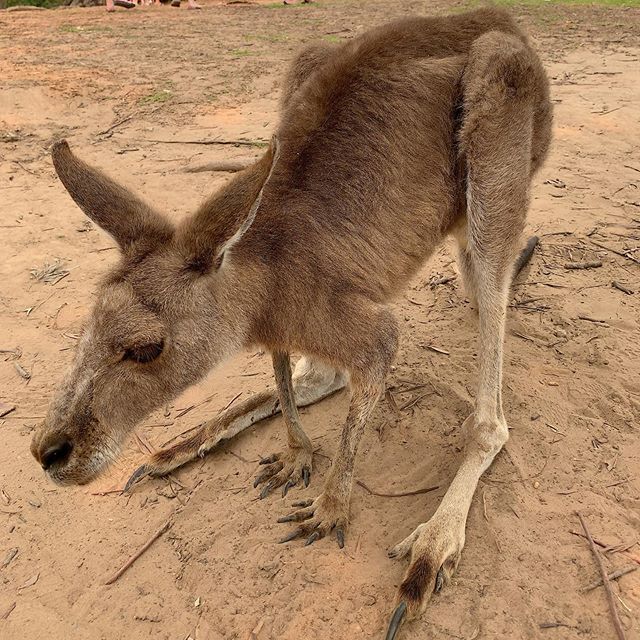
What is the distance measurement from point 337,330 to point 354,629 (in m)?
1.14

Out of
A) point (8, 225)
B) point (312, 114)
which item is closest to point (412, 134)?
point (312, 114)

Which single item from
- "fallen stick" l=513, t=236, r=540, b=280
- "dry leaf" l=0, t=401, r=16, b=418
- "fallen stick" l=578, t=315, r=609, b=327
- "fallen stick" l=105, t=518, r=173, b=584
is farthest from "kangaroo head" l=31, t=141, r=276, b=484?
"fallen stick" l=513, t=236, r=540, b=280

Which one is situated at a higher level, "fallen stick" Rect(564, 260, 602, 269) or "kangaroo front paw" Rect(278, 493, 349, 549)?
"kangaroo front paw" Rect(278, 493, 349, 549)

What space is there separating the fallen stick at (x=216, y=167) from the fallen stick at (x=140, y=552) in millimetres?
3383

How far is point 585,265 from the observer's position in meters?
4.34

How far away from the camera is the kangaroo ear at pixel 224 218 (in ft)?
6.86

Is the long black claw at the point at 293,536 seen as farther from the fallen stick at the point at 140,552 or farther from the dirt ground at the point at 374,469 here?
the fallen stick at the point at 140,552

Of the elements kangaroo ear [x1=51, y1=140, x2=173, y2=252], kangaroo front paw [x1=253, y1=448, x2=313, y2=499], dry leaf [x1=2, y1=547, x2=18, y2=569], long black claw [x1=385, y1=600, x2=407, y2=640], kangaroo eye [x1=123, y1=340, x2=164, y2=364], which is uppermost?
kangaroo ear [x1=51, y1=140, x2=173, y2=252]

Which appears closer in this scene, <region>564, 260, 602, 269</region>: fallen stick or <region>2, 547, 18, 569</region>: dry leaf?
<region>2, 547, 18, 569</region>: dry leaf

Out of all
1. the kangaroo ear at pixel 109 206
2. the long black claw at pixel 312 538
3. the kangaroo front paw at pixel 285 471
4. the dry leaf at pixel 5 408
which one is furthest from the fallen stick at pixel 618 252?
the dry leaf at pixel 5 408

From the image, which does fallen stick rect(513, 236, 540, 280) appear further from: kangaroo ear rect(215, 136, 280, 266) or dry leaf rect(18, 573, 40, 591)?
dry leaf rect(18, 573, 40, 591)

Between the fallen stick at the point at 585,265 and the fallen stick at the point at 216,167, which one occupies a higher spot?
the fallen stick at the point at 216,167

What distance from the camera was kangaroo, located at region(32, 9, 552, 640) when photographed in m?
2.22

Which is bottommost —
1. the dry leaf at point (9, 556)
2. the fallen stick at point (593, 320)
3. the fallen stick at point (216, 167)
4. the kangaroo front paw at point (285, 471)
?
the kangaroo front paw at point (285, 471)
